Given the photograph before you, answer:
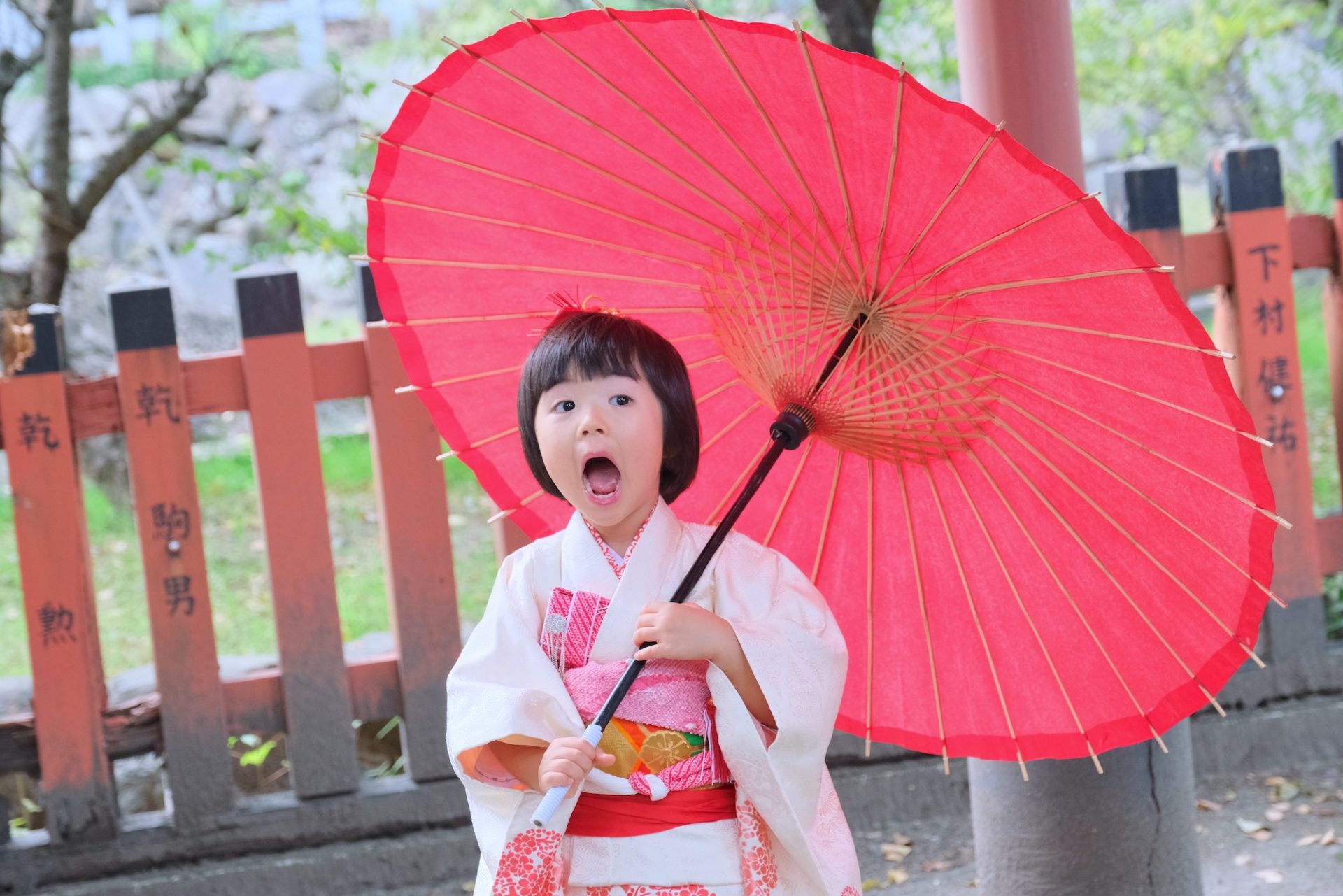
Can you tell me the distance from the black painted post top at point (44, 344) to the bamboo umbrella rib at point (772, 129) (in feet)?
8.57

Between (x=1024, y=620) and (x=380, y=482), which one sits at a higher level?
(x=380, y=482)

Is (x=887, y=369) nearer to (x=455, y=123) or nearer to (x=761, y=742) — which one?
(x=761, y=742)

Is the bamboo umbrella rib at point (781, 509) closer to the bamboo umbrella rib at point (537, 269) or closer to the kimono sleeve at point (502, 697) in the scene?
the bamboo umbrella rib at point (537, 269)

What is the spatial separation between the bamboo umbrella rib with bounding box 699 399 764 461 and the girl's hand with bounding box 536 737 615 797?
2.45 ft

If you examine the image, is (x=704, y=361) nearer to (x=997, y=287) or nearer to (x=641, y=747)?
(x=997, y=287)

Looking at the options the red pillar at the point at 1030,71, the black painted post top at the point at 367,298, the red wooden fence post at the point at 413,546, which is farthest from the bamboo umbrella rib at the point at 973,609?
the black painted post top at the point at 367,298

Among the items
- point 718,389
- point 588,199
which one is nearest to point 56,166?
point 588,199

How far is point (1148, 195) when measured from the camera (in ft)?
13.5

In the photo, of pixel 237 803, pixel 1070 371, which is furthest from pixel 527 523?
pixel 237 803

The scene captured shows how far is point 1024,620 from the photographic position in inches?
88.6

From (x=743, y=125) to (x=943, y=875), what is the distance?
2.70m

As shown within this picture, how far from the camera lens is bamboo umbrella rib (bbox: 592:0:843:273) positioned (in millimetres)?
1943

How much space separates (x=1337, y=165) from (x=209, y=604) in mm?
4029

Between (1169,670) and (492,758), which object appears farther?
(1169,670)
